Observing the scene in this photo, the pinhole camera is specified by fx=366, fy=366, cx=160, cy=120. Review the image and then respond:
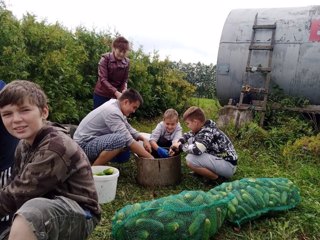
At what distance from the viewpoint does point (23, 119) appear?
196 centimetres

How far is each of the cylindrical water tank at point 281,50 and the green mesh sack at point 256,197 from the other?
3922 mm

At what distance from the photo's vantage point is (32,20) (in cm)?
584

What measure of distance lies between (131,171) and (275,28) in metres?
4.39

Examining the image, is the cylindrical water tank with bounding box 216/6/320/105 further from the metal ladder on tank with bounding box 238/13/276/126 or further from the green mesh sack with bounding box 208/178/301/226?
the green mesh sack with bounding box 208/178/301/226

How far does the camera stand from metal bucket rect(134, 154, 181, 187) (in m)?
4.01

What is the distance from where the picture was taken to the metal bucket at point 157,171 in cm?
401

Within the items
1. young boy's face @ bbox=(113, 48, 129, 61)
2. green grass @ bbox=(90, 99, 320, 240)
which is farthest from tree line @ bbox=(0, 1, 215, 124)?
green grass @ bbox=(90, 99, 320, 240)

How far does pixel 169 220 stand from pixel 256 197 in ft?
3.03

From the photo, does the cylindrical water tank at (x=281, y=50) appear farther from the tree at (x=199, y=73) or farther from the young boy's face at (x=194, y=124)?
the tree at (x=199, y=73)

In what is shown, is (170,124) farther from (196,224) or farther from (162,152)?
(196,224)

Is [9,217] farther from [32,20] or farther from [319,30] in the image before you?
[319,30]

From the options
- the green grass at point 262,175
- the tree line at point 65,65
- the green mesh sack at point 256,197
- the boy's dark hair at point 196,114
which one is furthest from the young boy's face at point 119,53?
the green mesh sack at point 256,197

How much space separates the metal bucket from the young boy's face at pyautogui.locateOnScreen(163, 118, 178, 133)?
0.69 meters

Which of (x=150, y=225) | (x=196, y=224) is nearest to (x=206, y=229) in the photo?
(x=196, y=224)
